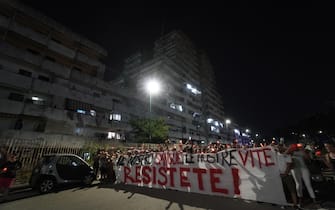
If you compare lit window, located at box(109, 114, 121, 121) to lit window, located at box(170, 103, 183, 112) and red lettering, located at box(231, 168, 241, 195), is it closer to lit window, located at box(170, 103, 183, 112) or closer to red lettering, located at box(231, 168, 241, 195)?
lit window, located at box(170, 103, 183, 112)

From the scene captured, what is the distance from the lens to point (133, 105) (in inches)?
1422

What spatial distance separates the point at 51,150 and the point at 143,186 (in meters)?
7.33

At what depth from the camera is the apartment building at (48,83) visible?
19.5 meters

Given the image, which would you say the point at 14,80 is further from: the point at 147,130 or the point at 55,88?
the point at 147,130

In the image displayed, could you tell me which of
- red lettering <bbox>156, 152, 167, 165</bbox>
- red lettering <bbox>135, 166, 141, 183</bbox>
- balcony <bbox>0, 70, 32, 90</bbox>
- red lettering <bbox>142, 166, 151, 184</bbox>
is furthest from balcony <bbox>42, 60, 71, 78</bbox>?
red lettering <bbox>156, 152, 167, 165</bbox>

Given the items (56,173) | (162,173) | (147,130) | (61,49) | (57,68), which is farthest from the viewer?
(147,130)

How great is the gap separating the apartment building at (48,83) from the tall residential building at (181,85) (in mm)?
12514

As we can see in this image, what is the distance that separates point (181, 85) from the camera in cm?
6003

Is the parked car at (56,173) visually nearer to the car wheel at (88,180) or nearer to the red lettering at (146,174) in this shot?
the car wheel at (88,180)

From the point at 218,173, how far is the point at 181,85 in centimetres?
5433

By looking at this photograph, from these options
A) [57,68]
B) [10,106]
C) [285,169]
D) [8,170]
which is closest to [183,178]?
[285,169]

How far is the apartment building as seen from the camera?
1952 centimetres

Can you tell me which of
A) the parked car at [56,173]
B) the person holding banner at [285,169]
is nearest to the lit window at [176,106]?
the parked car at [56,173]

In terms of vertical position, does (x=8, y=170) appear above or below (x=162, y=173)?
above
